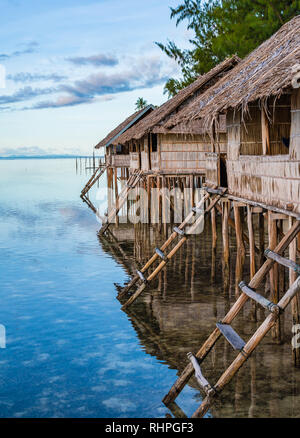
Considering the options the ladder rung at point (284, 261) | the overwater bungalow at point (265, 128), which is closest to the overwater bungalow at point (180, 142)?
the overwater bungalow at point (265, 128)

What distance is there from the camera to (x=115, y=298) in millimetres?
13688

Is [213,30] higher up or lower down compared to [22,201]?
higher up

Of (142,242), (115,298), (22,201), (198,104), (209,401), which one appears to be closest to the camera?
(209,401)

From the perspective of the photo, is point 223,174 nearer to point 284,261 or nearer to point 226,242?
point 226,242

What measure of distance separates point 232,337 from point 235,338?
0.17 feet

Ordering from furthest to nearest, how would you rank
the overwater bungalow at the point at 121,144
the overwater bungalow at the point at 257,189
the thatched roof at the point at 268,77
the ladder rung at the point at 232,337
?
the overwater bungalow at the point at 121,144, the thatched roof at the point at 268,77, the overwater bungalow at the point at 257,189, the ladder rung at the point at 232,337

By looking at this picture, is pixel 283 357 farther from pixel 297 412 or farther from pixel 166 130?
pixel 166 130

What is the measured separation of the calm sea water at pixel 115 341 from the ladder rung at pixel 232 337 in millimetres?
1037

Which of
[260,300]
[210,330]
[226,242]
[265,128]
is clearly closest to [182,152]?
[226,242]

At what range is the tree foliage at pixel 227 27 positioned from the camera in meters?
24.7

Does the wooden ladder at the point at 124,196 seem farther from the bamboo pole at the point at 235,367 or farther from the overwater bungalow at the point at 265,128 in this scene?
the bamboo pole at the point at 235,367

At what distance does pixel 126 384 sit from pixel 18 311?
16.0ft

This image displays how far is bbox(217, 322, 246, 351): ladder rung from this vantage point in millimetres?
7005
